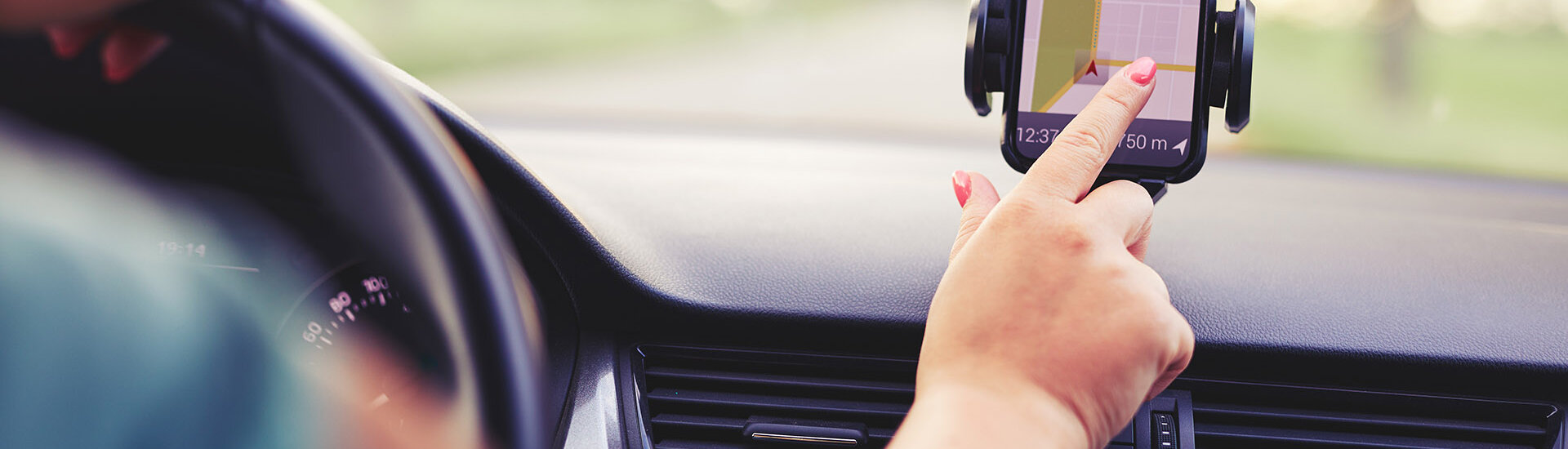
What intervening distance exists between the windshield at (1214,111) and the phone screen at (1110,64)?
372 millimetres

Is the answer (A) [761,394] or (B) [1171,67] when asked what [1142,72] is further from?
(A) [761,394]

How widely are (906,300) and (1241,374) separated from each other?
506 millimetres

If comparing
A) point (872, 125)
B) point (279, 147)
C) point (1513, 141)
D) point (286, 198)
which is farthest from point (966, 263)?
point (1513, 141)

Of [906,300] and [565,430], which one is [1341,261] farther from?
[565,430]

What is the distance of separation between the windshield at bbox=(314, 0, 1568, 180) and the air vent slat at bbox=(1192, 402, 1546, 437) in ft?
1.51

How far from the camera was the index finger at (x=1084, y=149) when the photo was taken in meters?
0.96

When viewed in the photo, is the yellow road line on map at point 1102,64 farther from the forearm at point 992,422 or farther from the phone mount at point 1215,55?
the forearm at point 992,422

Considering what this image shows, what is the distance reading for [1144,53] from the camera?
1.21 m

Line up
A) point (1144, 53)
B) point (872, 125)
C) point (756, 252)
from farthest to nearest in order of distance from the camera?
point (872, 125) → point (756, 252) → point (1144, 53)

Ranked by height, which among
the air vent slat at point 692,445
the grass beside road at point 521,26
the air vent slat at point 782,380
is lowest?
the air vent slat at point 692,445

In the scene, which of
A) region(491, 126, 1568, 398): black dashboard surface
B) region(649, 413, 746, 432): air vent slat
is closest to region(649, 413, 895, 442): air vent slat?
region(649, 413, 746, 432): air vent slat

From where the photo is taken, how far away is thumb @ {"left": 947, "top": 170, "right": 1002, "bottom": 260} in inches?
41.8

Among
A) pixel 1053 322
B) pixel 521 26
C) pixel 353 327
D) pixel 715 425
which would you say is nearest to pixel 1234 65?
pixel 1053 322

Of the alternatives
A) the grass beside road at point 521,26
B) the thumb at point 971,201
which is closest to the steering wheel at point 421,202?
the thumb at point 971,201
